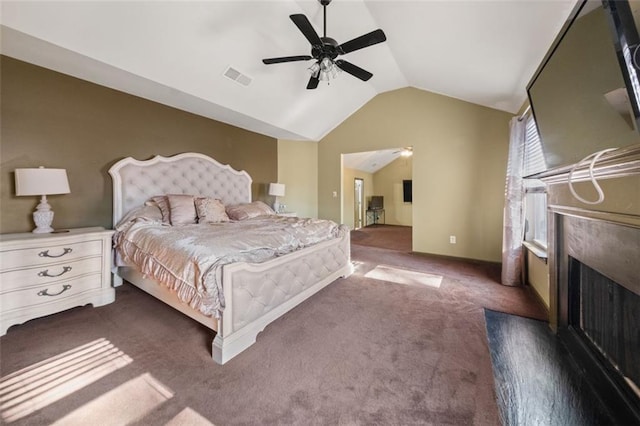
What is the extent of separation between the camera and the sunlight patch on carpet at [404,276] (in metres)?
3.25

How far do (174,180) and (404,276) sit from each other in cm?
355

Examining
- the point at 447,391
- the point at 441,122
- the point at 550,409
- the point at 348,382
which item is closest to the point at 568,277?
the point at 550,409

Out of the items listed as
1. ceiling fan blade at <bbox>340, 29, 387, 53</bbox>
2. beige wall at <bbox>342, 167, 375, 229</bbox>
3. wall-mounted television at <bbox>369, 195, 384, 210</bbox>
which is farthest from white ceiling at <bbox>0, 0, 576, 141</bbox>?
wall-mounted television at <bbox>369, 195, 384, 210</bbox>

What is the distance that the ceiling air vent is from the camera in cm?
317

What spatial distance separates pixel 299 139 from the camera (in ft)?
18.7

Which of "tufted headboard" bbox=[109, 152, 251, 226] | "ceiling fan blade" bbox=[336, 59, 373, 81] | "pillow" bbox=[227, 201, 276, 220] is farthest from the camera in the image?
"pillow" bbox=[227, 201, 276, 220]

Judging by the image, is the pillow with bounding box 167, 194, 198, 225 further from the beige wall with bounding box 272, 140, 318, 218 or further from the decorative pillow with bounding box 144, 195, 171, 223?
the beige wall with bounding box 272, 140, 318, 218

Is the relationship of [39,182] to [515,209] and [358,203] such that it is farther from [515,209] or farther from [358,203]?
[358,203]

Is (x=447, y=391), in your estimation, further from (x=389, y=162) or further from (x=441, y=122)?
(x=389, y=162)

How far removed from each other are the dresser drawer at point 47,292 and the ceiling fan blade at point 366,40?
335 centimetres

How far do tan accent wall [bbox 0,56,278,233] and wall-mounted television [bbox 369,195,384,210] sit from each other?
678 centimetres

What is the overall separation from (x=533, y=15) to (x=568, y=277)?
6.72 feet

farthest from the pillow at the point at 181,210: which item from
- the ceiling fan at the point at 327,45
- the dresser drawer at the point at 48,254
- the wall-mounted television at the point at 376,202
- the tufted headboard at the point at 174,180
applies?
the wall-mounted television at the point at 376,202

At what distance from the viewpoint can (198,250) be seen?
188cm
